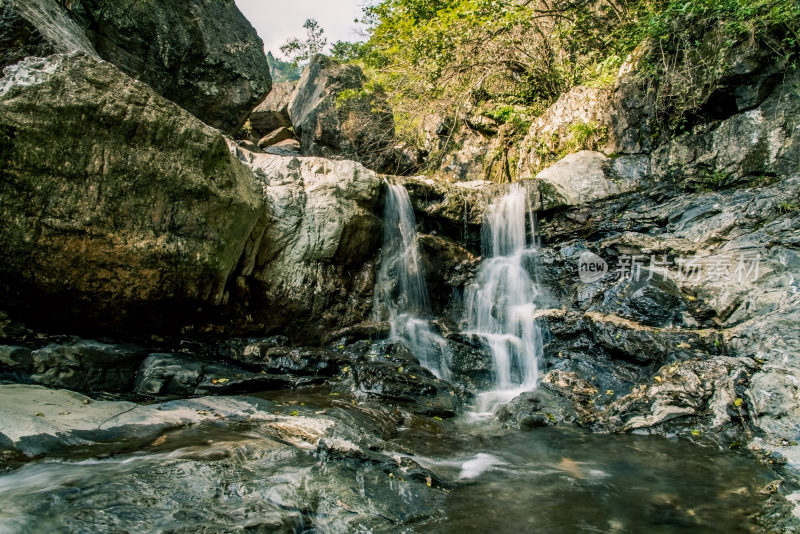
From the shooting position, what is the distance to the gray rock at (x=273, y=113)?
65.4ft

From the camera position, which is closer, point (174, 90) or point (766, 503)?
point (766, 503)

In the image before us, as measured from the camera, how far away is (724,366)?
516cm

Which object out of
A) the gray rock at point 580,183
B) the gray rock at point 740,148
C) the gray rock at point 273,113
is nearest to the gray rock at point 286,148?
the gray rock at point 273,113

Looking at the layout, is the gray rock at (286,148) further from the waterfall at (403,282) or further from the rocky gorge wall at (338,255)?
the waterfall at (403,282)

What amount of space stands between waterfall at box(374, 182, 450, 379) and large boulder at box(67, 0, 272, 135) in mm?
4628

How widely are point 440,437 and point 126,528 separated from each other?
3264 mm

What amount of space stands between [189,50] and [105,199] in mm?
6163

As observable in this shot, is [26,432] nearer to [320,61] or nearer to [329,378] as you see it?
[329,378]

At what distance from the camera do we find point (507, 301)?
864cm

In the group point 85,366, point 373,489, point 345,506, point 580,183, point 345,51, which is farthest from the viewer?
point 345,51

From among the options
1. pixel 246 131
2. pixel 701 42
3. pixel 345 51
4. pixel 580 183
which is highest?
pixel 345 51

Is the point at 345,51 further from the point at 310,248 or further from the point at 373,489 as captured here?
the point at 373,489

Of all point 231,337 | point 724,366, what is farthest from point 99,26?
point 724,366

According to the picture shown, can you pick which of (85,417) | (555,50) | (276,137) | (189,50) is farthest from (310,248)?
(276,137)
